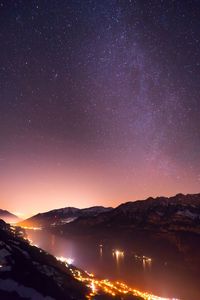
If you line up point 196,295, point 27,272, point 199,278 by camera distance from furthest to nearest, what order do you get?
point 199,278
point 196,295
point 27,272

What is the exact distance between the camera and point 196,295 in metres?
103

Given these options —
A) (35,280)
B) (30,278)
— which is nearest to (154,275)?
(35,280)

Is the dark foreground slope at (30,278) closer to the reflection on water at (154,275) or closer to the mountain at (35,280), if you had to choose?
the mountain at (35,280)

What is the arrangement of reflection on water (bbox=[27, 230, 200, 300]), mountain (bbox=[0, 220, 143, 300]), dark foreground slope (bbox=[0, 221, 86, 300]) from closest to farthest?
dark foreground slope (bbox=[0, 221, 86, 300]), mountain (bbox=[0, 220, 143, 300]), reflection on water (bbox=[27, 230, 200, 300])

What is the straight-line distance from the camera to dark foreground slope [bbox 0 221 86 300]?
5691 centimetres

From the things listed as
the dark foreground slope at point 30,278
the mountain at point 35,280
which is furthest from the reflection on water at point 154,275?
the dark foreground slope at point 30,278

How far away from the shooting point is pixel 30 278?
6272cm

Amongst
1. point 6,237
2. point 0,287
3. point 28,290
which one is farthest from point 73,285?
point 6,237

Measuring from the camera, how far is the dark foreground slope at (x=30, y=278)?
5691 centimetres

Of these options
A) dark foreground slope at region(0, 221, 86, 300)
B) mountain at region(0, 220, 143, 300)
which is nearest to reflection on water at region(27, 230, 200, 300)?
mountain at region(0, 220, 143, 300)

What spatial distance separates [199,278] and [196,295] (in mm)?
34241

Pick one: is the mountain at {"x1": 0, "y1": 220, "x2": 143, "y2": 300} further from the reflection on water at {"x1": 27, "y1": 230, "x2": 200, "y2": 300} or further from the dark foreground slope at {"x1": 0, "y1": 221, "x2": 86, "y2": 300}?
the reflection on water at {"x1": 27, "y1": 230, "x2": 200, "y2": 300}

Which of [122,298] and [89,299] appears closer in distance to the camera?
[89,299]

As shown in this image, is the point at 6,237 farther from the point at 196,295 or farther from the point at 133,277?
the point at 196,295
